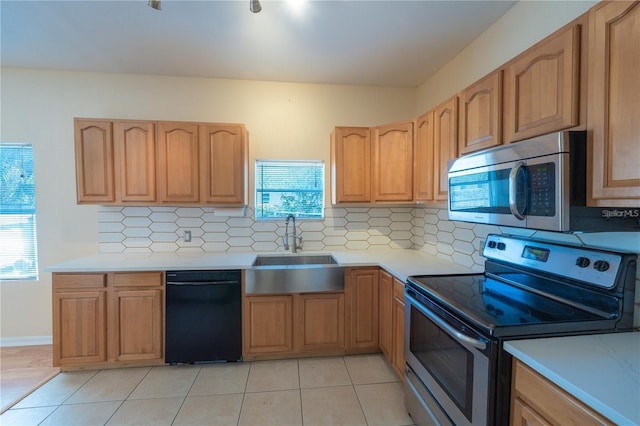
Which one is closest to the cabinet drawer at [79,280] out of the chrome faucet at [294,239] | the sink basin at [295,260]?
the sink basin at [295,260]

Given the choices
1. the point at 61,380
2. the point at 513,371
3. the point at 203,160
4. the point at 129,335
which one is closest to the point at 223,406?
the point at 129,335

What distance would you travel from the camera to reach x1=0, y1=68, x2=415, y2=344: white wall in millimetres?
2914

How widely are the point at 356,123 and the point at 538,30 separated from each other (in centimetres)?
178

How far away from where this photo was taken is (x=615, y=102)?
103 centimetres

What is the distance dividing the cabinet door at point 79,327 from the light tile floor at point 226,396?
15 centimetres

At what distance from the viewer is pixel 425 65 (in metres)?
2.80

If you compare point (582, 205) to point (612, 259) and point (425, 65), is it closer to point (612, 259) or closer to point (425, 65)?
point (612, 259)

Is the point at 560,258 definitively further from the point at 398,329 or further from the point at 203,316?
the point at 203,316

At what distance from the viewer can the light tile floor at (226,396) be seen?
1.92 m

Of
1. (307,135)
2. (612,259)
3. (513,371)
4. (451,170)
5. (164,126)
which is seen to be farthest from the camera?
(307,135)

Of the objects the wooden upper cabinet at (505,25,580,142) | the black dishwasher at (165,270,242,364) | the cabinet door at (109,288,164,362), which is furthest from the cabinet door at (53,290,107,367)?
the wooden upper cabinet at (505,25,580,142)

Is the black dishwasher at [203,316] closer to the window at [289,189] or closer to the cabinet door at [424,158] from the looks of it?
the window at [289,189]

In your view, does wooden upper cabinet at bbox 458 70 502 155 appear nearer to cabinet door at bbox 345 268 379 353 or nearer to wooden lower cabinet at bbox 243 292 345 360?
cabinet door at bbox 345 268 379 353

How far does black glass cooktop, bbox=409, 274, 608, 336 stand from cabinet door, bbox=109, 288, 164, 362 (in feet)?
6.97
